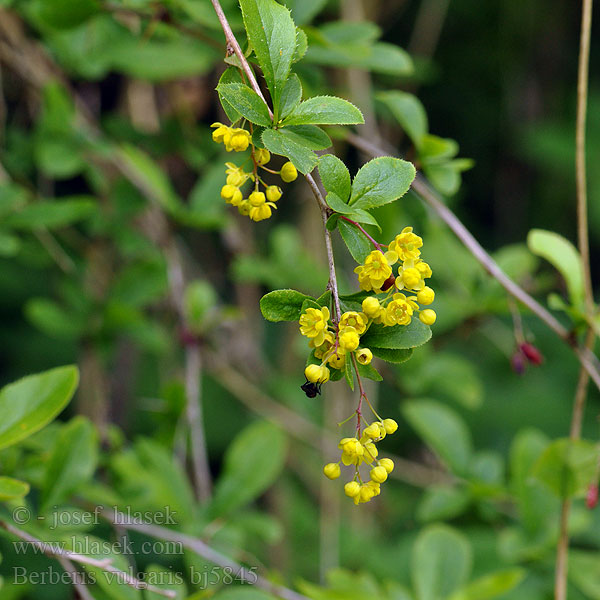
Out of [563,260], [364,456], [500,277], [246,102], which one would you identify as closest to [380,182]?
[246,102]

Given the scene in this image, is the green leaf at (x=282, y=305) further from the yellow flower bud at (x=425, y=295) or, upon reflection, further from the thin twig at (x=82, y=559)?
the thin twig at (x=82, y=559)

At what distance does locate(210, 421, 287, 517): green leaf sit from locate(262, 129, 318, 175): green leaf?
0.84 m

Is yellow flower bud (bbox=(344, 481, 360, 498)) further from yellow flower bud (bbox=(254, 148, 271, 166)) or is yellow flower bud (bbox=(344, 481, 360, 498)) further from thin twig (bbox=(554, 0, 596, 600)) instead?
thin twig (bbox=(554, 0, 596, 600))

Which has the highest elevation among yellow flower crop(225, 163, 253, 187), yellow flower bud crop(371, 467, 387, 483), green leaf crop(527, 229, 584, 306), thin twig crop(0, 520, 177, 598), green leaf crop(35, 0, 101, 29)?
green leaf crop(35, 0, 101, 29)

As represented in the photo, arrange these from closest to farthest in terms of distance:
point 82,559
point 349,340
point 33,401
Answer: point 349,340, point 82,559, point 33,401

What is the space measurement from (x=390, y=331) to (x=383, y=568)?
1.30 metres

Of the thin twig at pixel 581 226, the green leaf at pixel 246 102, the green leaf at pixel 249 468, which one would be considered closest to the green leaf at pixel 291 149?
the green leaf at pixel 246 102

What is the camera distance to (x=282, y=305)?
65cm

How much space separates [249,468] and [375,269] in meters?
0.81

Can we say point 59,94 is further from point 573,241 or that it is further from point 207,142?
point 573,241

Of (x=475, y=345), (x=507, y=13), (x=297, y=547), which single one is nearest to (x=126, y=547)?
(x=297, y=547)

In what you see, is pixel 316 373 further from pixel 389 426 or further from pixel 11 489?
pixel 11 489

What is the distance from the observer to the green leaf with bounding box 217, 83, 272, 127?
0.60 metres

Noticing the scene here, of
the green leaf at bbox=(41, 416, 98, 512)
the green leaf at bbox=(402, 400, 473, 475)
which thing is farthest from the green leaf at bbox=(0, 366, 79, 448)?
the green leaf at bbox=(402, 400, 473, 475)
